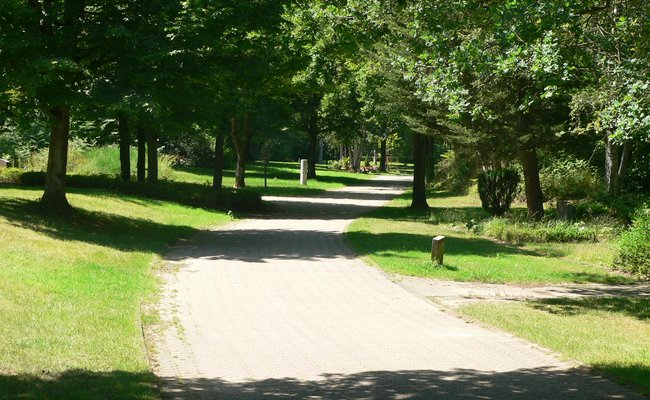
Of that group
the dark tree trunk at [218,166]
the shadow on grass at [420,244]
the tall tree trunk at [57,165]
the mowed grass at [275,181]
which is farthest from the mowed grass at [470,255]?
the mowed grass at [275,181]

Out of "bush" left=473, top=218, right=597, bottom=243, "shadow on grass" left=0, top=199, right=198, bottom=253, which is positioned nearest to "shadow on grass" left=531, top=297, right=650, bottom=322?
"bush" left=473, top=218, right=597, bottom=243

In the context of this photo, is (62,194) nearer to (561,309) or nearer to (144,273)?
(144,273)

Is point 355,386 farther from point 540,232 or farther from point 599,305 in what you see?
point 540,232

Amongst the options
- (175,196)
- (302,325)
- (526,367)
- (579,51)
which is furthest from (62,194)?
(526,367)

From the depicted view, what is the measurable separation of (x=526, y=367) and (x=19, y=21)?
1442 centimetres

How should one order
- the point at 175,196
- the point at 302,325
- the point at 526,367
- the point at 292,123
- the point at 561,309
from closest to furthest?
the point at 526,367 → the point at 302,325 → the point at 561,309 → the point at 175,196 → the point at 292,123

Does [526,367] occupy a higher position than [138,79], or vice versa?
[138,79]

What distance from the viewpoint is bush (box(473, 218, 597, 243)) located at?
23.1m

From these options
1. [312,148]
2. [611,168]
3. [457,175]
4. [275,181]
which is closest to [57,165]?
[611,168]

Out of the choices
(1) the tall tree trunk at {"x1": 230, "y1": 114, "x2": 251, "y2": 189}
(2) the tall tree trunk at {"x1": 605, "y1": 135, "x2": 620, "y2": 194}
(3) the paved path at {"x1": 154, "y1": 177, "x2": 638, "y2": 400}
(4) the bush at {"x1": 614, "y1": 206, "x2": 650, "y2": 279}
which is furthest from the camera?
(1) the tall tree trunk at {"x1": 230, "y1": 114, "x2": 251, "y2": 189}

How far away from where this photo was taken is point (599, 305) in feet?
45.3

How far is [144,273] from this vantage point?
1511 centimetres

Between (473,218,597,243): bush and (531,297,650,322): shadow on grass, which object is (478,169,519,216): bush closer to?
(473,218,597,243): bush

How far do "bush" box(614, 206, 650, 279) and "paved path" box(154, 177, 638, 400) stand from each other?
5746 millimetres
